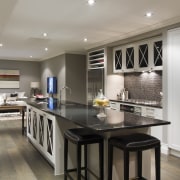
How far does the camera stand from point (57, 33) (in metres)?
5.46

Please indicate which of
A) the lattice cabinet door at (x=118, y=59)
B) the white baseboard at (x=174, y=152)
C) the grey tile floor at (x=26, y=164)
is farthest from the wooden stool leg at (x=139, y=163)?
the lattice cabinet door at (x=118, y=59)

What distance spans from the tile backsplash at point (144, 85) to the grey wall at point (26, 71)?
6476 mm

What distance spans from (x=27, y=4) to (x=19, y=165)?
2.59m

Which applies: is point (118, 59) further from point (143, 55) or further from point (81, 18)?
point (81, 18)

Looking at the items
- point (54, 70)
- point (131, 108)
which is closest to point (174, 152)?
point (131, 108)

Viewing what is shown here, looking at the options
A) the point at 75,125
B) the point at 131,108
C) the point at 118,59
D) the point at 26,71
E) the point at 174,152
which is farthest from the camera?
the point at 26,71

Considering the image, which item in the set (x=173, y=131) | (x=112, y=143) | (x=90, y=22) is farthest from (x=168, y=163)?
(x=90, y=22)

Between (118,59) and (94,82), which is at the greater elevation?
(118,59)

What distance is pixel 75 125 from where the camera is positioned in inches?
136

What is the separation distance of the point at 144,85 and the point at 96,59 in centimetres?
191

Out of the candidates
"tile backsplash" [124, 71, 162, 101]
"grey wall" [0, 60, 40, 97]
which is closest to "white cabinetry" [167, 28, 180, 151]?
"tile backsplash" [124, 71, 162, 101]

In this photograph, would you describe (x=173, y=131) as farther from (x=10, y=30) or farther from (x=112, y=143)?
(x=10, y=30)

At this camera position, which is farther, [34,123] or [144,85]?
[144,85]

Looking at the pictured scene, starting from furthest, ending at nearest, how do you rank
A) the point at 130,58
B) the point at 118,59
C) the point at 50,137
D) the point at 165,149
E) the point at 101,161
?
the point at 118,59 < the point at 130,58 < the point at 165,149 < the point at 50,137 < the point at 101,161
